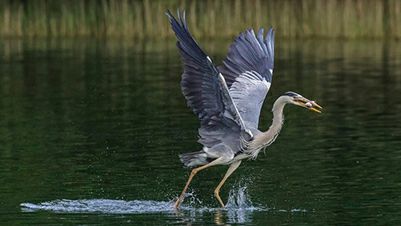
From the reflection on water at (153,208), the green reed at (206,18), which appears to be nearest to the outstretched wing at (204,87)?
the reflection on water at (153,208)

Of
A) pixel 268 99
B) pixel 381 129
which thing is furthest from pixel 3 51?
pixel 381 129

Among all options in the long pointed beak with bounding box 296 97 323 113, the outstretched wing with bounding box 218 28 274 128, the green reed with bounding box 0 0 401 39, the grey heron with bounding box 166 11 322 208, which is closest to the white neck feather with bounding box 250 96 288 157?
the grey heron with bounding box 166 11 322 208

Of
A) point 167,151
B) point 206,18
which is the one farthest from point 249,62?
point 206,18

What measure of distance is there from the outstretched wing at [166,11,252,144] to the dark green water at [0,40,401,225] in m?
0.84

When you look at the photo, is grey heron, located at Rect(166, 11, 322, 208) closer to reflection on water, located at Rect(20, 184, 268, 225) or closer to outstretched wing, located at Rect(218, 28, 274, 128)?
outstretched wing, located at Rect(218, 28, 274, 128)

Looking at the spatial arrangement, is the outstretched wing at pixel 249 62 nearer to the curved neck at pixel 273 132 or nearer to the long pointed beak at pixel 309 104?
the curved neck at pixel 273 132

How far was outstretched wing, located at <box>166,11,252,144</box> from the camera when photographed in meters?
11.2

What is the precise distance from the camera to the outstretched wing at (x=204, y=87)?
1121cm

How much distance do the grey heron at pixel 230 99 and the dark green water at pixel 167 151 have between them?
46cm

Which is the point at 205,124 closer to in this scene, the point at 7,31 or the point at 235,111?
the point at 235,111

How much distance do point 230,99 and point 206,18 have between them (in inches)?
891

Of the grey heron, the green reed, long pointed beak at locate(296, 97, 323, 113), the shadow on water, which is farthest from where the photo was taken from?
the green reed

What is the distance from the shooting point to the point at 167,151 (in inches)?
611

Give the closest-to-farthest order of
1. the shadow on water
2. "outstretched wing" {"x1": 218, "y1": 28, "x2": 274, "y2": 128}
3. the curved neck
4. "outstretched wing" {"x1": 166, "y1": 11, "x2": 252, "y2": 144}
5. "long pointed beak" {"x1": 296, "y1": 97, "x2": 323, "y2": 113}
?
1. "outstretched wing" {"x1": 166, "y1": 11, "x2": 252, "y2": 144}
2. the shadow on water
3. "long pointed beak" {"x1": 296, "y1": 97, "x2": 323, "y2": 113}
4. the curved neck
5. "outstretched wing" {"x1": 218, "y1": 28, "x2": 274, "y2": 128}
